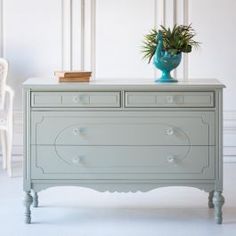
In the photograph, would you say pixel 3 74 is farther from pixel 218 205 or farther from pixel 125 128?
pixel 218 205

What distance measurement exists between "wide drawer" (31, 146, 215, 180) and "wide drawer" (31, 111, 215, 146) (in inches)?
2.0

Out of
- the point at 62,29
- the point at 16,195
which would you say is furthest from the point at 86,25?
the point at 16,195

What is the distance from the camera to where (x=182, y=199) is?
4883mm

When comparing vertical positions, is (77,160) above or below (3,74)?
below

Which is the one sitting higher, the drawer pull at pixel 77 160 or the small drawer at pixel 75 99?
the small drawer at pixel 75 99

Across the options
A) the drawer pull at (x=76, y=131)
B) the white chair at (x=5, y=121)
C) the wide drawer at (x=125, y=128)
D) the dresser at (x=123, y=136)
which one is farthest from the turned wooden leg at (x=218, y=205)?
the white chair at (x=5, y=121)

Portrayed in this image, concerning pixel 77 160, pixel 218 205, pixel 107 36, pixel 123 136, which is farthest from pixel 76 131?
pixel 107 36

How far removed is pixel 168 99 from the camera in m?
4.17

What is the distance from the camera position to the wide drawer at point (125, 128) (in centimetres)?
419

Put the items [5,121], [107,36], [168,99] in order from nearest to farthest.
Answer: [168,99]
[5,121]
[107,36]

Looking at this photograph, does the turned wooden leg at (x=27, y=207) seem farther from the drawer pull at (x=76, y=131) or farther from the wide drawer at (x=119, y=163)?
the drawer pull at (x=76, y=131)

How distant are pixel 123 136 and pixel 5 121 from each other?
178 cm

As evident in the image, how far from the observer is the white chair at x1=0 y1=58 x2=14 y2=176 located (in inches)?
224

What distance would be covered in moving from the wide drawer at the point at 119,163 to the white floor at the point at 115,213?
288 millimetres
